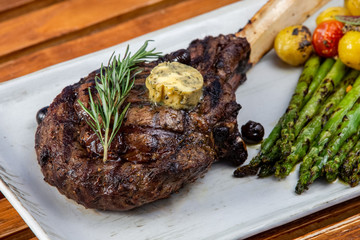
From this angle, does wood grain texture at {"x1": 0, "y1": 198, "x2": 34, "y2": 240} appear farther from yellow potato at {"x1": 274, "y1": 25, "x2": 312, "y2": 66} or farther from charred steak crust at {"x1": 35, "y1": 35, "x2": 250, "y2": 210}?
yellow potato at {"x1": 274, "y1": 25, "x2": 312, "y2": 66}

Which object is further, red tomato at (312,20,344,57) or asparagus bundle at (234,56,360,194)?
red tomato at (312,20,344,57)

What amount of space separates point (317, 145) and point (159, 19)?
2691 mm

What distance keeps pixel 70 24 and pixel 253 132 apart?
9.21 feet

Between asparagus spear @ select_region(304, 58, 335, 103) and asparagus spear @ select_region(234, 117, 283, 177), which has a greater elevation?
asparagus spear @ select_region(304, 58, 335, 103)

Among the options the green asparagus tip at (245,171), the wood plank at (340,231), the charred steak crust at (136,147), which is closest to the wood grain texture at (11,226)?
the charred steak crust at (136,147)

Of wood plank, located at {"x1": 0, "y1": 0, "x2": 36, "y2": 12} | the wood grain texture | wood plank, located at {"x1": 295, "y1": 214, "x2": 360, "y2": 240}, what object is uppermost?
wood plank, located at {"x1": 0, "y1": 0, "x2": 36, "y2": 12}

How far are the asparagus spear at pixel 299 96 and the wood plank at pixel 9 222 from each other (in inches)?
82.9

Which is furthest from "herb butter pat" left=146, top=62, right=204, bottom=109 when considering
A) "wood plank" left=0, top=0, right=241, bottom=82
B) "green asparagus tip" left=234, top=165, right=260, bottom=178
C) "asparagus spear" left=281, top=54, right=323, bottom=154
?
"wood plank" left=0, top=0, right=241, bottom=82

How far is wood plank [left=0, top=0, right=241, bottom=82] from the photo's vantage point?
554 cm

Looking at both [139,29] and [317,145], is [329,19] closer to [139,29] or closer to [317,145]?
[317,145]

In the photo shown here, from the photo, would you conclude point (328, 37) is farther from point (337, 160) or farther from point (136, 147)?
point (136, 147)

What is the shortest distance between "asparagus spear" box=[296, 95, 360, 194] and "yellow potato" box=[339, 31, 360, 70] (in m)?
0.48

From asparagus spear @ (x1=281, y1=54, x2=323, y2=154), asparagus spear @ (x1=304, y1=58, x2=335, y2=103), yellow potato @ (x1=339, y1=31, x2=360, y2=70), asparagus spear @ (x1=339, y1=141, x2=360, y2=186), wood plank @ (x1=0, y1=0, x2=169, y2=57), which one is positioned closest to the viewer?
asparagus spear @ (x1=339, y1=141, x2=360, y2=186)

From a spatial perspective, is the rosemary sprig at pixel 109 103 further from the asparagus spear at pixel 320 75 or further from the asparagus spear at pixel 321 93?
the asparagus spear at pixel 320 75
